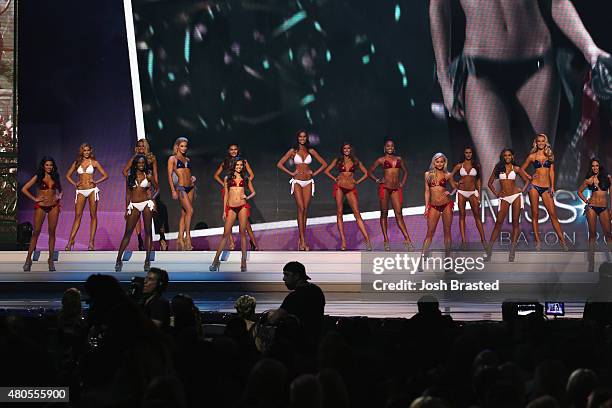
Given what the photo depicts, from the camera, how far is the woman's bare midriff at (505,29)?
659 inches

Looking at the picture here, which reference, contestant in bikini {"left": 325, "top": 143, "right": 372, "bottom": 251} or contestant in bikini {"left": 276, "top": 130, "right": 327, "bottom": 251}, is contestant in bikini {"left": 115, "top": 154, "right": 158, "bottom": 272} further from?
contestant in bikini {"left": 325, "top": 143, "right": 372, "bottom": 251}

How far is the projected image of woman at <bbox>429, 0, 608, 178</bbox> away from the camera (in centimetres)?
1675

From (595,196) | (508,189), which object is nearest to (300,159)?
(508,189)

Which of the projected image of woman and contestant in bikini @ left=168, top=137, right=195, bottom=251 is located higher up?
the projected image of woman

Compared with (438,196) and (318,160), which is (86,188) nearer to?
(318,160)

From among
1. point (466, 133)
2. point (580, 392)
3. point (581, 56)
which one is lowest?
point (580, 392)

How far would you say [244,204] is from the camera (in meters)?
14.9

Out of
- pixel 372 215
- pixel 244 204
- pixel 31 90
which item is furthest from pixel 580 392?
pixel 31 90

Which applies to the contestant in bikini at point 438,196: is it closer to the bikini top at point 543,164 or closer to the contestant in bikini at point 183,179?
the bikini top at point 543,164

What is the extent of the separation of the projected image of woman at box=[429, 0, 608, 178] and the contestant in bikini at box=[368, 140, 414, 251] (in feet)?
5.36

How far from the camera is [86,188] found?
15.8 m

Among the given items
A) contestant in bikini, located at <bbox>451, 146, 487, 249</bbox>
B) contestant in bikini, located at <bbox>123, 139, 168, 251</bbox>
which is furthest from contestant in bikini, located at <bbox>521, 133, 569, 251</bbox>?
contestant in bikini, located at <bbox>123, 139, 168, 251</bbox>

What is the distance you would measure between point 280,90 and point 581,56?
4.71 meters

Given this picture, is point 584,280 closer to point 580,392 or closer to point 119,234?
point 119,234
